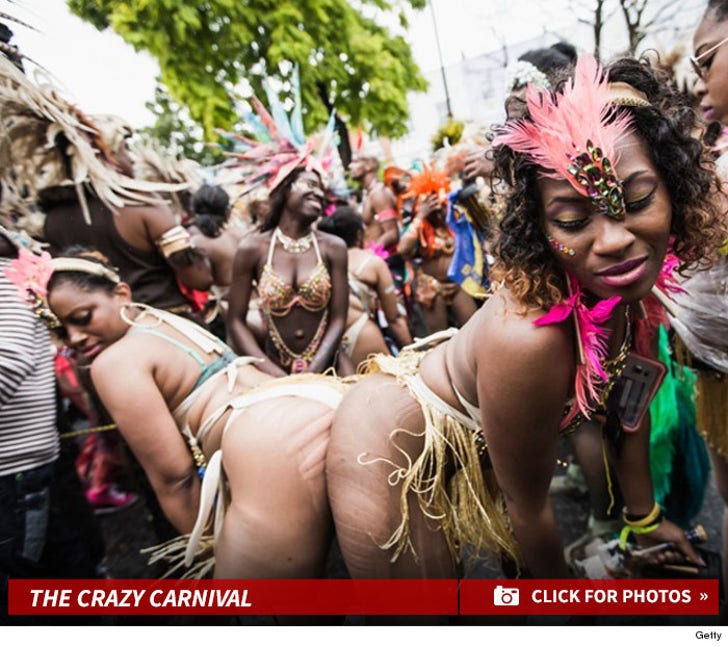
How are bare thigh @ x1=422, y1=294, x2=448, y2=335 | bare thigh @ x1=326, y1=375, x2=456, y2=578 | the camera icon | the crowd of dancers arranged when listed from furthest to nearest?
bare thigh @ x1=422, y1=294, x2=448, y2=335, the camera icon, bare thigh @ x1=326, y1=375, x2=456, y2=578, the crowd of dancers

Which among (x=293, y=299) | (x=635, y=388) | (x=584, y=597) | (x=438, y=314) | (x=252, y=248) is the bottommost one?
(x=584, y=597)

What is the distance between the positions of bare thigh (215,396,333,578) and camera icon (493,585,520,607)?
0.60 m

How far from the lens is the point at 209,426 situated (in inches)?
66.1

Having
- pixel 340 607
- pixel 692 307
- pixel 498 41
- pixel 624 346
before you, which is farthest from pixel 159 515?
pixel 498 41

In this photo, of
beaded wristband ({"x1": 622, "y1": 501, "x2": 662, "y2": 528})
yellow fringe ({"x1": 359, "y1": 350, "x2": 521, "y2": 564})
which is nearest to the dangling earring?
yellow fringe ({"x1": 359, "y1": 350, "x2": 521, "y2": 564})

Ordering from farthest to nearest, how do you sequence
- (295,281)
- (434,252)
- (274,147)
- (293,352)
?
(434,252)
(293,352)
(295,281)
(274,147)

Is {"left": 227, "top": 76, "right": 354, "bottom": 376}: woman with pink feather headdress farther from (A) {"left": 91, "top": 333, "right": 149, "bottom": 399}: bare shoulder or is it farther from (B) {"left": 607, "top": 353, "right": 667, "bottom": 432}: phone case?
(B) {"left": 607, "top": 353, "right": 667, "bottom": 432}: phone case

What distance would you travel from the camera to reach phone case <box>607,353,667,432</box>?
61.4 inches

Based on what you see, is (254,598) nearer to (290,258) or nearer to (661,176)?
(661,176)

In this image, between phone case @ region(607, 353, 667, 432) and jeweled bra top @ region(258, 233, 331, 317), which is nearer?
phone case @ region(607, 353, 667, 432)

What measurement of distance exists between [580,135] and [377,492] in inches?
42.6

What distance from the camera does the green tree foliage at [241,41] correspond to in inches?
68.9

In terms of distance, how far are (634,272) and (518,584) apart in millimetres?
1093

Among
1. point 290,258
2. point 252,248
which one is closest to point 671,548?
point 290,258
